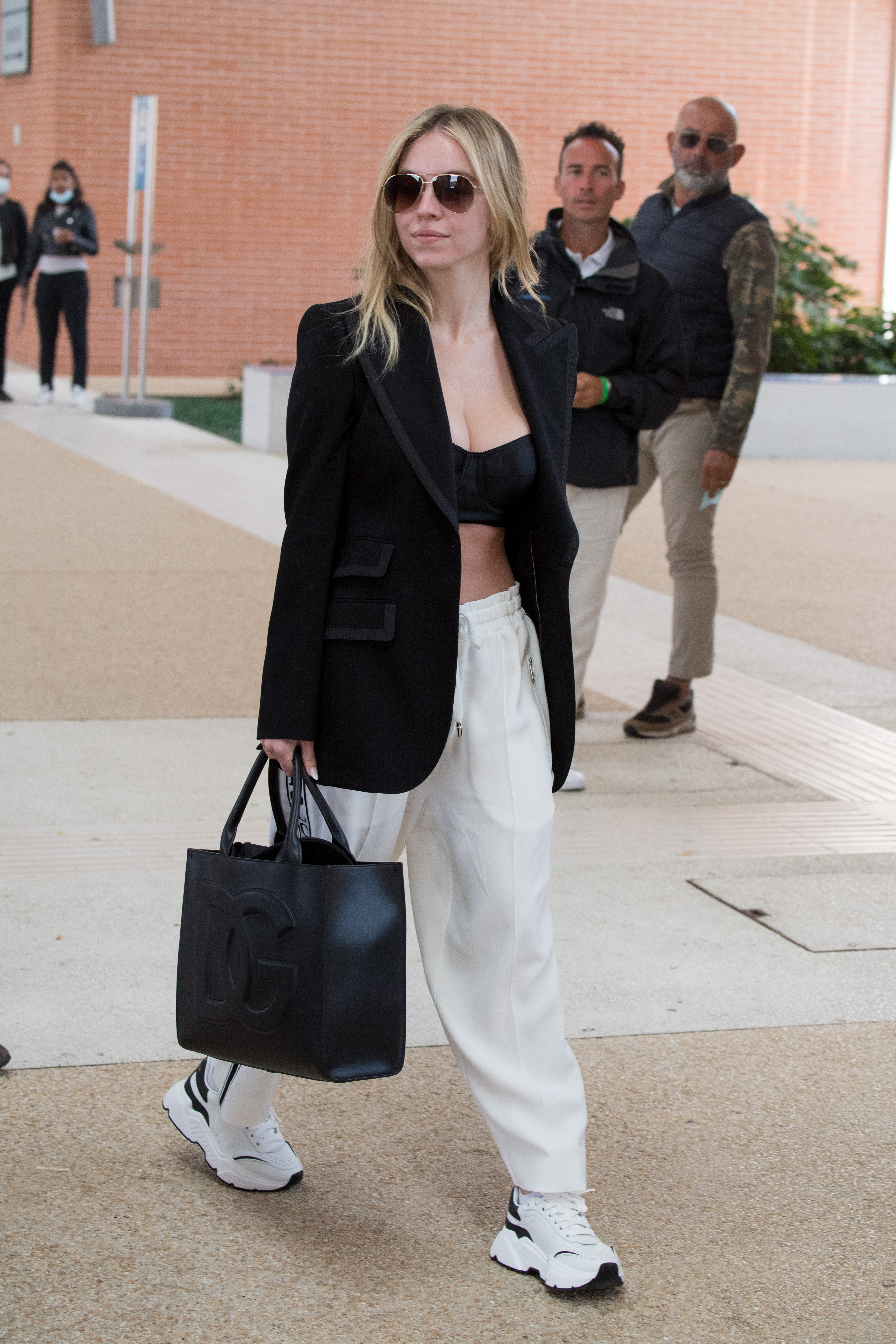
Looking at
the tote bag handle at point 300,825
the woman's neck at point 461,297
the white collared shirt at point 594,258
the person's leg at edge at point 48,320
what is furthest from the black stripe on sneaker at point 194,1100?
the person's leg at edge at point 48,320

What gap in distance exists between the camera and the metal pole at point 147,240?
50.2 feet

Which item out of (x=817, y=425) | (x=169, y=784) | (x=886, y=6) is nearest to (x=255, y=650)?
(x=169, y=784)

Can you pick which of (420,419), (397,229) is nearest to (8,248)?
(397,229)

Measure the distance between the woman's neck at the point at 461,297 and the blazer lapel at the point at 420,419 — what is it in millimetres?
173

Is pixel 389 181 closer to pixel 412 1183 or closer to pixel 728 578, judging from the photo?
pixel 412 1183

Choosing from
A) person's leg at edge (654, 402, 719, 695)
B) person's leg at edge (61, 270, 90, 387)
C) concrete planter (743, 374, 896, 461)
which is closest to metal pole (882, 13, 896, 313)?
concrete planter (743, 374, 896, 461)

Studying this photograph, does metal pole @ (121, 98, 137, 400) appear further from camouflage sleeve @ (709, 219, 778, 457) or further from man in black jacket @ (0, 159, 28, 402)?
camouflage sleeve @ (709, 219, 778, 457)

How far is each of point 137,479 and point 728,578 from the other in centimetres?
477

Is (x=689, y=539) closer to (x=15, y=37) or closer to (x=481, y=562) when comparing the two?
(x=481, y=562)

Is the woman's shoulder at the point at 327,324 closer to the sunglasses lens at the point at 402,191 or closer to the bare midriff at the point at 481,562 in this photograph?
the sunglasses lens at the point at 402,191

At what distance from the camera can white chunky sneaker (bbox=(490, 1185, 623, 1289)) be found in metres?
2.64

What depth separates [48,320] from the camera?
53.4 ft

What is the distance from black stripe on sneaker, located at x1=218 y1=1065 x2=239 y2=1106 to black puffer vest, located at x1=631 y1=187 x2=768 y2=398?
3685 millimetres

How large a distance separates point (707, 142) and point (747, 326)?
2.20 ft
